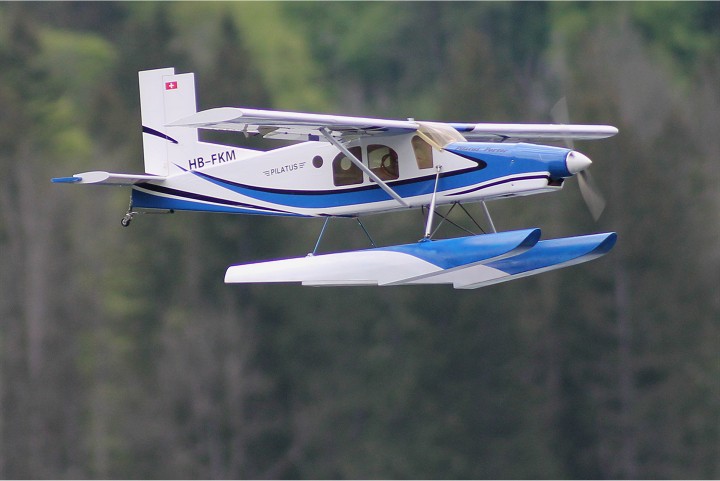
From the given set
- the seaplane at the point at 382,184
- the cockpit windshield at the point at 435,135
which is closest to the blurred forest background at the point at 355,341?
the seaplane at the point at 382,184

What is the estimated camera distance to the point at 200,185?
21203mm

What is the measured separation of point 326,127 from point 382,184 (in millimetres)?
992

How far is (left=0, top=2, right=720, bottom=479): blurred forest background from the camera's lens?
42906 mm

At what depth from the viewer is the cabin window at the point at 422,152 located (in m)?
19.4

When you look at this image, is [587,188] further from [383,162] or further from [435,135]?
[383,162]

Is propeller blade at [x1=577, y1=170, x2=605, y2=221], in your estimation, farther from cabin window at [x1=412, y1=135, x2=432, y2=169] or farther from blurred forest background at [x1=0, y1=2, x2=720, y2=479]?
blurred forest background at [x1=0, y1=2, x2=720, y2=479]

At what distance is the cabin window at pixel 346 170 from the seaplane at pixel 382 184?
0.04 ft

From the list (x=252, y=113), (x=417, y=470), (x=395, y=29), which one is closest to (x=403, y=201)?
(x=252, y=113)

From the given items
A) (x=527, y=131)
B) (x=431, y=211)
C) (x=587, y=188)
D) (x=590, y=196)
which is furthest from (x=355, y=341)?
(x=431, y=211)

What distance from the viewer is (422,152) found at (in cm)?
1944

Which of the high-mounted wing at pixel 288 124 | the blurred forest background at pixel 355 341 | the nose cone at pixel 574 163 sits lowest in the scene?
the blurred forest background at pixel 355 341

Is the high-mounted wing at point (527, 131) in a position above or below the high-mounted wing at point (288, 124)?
below

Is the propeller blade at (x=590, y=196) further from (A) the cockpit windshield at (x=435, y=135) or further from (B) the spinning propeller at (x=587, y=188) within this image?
(A) the cockpit windshield at (x=435, y=135)

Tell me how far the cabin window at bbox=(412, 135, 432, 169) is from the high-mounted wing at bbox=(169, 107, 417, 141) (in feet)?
0.58
